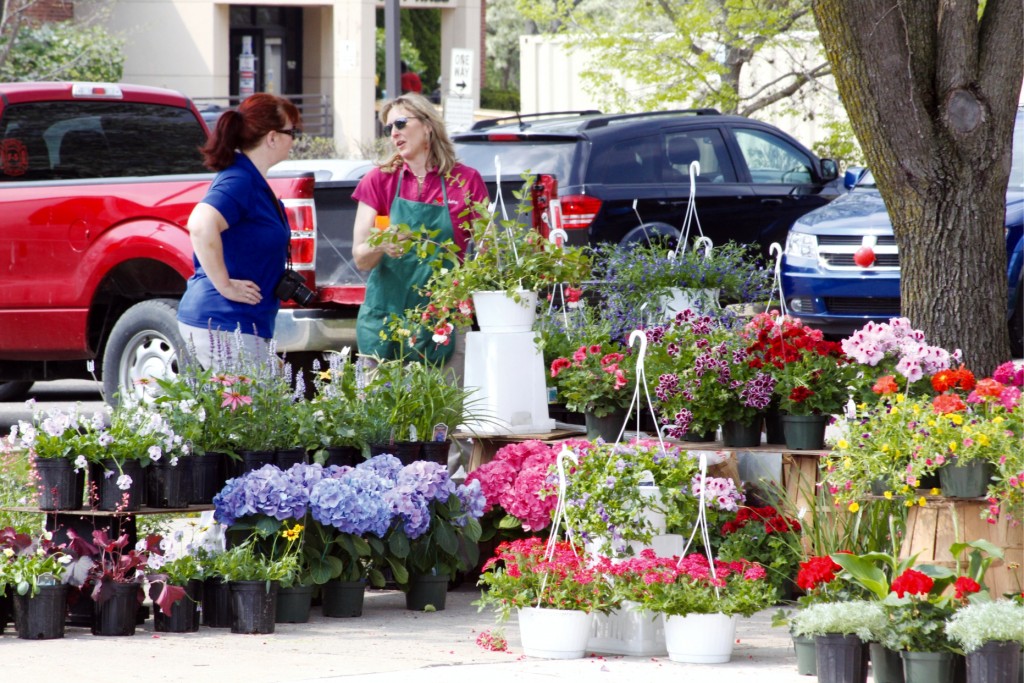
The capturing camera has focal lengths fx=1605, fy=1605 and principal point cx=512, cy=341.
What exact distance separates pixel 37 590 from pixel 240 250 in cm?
167

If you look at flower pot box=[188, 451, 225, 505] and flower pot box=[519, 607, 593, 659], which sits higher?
flower pot box=[188, 451, 225, 505]

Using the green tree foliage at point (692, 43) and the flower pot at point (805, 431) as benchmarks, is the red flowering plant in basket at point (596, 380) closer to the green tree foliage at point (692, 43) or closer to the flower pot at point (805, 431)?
the flower pot at point (805, 431)

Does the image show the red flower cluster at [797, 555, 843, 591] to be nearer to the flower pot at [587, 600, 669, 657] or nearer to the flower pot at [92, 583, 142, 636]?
the flower pot at [587, 600, 669, 657]

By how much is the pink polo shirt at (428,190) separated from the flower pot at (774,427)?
1.52 meters

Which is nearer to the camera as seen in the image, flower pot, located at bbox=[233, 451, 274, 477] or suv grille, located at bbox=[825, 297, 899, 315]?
flower pot, located at bbox=[233, 451, 274, 477]

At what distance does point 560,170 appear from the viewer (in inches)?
476

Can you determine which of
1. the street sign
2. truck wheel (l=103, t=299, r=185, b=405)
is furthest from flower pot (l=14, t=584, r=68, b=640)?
the street sign

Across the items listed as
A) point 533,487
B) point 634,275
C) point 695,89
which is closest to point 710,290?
point 634,275

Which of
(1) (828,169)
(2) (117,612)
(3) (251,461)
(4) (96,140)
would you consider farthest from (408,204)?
(1) (828,169)

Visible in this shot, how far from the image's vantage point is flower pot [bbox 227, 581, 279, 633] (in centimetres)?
544

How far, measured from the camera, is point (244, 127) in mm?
6352

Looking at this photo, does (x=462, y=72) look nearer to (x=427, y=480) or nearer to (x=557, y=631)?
(x=427, y=480)

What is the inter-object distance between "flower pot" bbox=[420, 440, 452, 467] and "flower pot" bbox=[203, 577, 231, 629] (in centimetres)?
103

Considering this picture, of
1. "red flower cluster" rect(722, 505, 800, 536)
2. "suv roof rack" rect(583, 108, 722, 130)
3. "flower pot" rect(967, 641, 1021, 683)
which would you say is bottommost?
"flower pot" rect(967, 641, 1021, 683)
